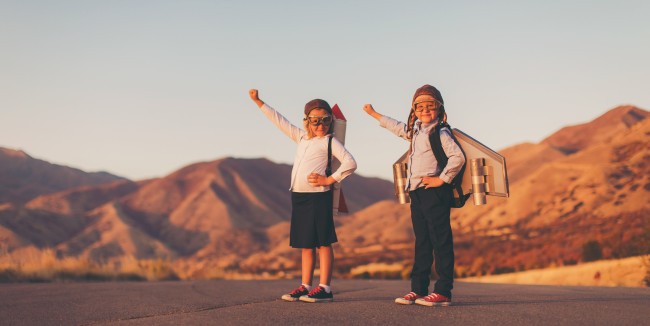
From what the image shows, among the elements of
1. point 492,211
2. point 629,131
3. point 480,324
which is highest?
point 629,131

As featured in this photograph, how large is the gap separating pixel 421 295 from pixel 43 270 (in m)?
10.6

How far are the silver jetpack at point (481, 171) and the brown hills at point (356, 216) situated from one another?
12579mm

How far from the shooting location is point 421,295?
711 centimetres

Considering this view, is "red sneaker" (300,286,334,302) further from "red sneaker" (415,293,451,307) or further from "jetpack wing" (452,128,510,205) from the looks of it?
"jetpack wing" (452,128,510,205)

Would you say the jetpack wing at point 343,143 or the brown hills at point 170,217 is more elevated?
the brown hills at point 170,217

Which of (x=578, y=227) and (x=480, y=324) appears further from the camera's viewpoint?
(x=578, y=227)

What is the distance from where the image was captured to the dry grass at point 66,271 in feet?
47.5

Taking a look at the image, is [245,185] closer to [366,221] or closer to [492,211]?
[366,221]

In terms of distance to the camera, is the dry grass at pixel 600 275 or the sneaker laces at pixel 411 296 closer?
the sneaker laces at pixel 411 296

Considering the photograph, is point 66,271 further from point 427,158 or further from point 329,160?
point 427,158

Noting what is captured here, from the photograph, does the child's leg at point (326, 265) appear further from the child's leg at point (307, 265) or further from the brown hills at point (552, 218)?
the brown hills at point (552, 218)

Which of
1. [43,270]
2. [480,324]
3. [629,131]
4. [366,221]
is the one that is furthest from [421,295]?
[366,221]

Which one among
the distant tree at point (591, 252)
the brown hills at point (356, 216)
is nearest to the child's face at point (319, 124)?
the brown hills at point (356, 216)

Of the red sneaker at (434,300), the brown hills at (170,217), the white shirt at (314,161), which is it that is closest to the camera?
the red sneaker at (434,300)
